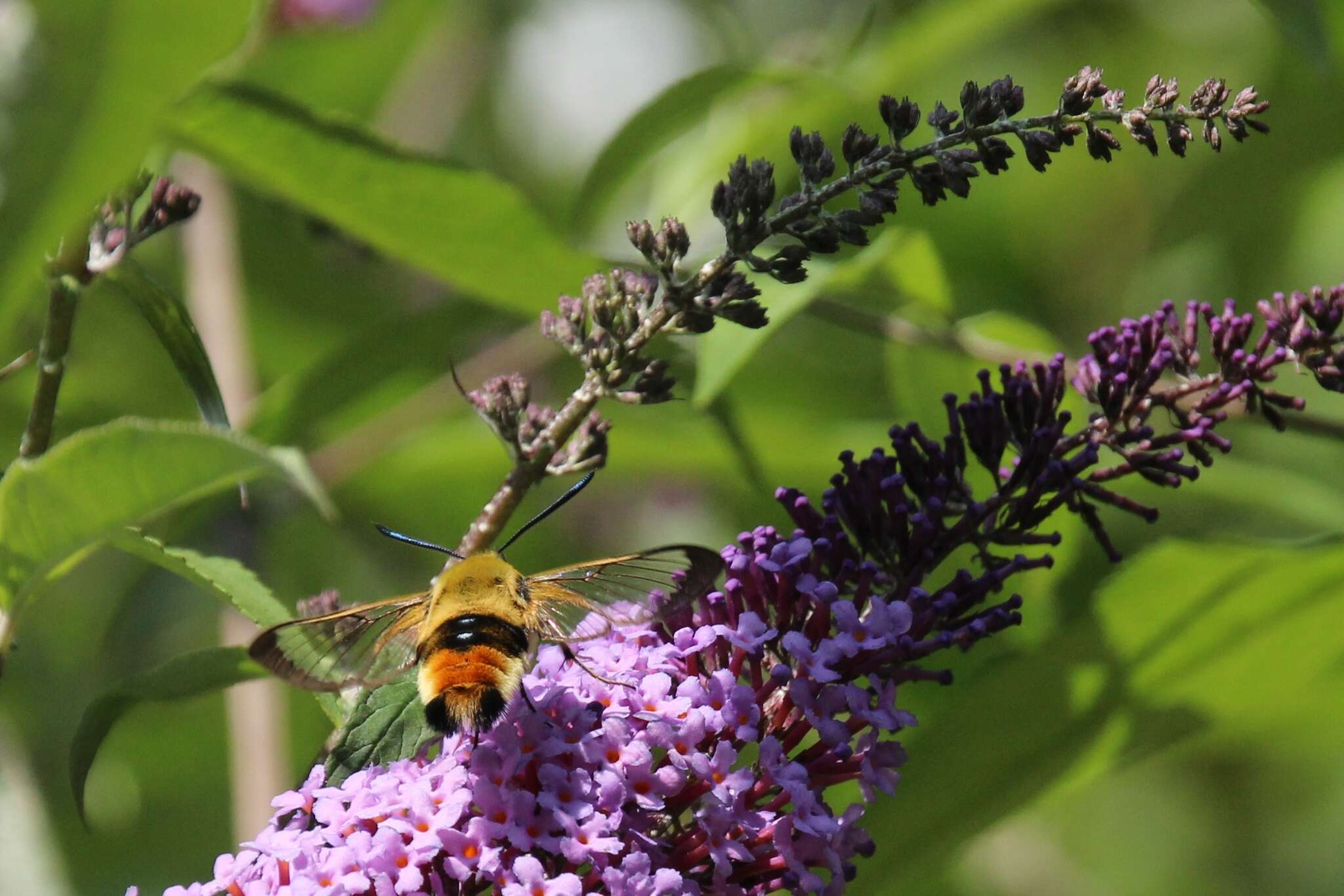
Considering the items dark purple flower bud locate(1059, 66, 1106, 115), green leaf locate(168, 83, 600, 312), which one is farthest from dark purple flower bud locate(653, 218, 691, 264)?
green leaf locate(168, 83, 600, 312)

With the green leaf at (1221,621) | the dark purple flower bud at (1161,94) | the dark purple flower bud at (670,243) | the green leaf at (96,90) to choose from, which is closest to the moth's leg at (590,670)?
the dark purple flower bud at (670,243)

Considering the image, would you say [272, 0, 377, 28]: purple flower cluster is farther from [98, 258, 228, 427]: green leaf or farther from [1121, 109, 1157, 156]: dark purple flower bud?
[1121, 109, 1157, 156]: dark purple flower bud

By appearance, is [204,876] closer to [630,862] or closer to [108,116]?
[630,862]

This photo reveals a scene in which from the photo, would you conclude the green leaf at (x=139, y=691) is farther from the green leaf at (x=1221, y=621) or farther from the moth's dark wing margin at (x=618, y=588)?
the green leaf at (x=1221, y=621)

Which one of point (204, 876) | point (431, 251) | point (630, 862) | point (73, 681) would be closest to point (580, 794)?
point (630, 862)

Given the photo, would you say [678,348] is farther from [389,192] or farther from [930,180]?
[930,180]

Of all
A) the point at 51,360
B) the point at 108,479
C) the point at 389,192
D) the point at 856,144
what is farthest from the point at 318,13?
the point at 108,479
